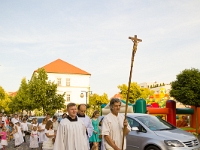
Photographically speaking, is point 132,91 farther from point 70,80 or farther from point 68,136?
point 68,136

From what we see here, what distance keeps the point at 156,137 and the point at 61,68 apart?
217 ft

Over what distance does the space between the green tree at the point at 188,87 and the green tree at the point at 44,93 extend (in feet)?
94.2

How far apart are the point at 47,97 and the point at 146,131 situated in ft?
124

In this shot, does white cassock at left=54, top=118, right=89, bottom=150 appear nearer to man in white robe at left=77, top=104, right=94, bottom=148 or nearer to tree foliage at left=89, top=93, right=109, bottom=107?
man in white robe at left=77, top=104, right=94, bottom=148

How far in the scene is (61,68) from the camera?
7444 cm

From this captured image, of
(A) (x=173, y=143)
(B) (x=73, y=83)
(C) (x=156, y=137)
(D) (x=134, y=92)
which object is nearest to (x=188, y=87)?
(C) (x=156, y=137)

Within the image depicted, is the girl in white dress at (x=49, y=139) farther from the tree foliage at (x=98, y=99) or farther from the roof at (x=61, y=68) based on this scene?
the roof at (x=61, y=68)

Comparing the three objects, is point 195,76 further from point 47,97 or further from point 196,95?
point 47,97

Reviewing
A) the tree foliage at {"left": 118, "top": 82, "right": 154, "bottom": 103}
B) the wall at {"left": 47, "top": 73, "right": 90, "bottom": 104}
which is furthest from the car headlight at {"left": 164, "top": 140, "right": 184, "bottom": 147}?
the wall at {"left": 47, "top": 73, "right": 90, "bottom": 104}

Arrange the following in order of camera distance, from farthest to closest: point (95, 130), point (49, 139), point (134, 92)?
point (134, 92), point (95, 130), point (49, 139)

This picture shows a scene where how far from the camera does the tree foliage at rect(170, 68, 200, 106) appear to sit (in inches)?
755

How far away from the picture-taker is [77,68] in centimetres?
7600

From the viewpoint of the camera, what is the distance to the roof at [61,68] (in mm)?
73312

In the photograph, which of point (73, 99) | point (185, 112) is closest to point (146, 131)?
point (185, 112)
